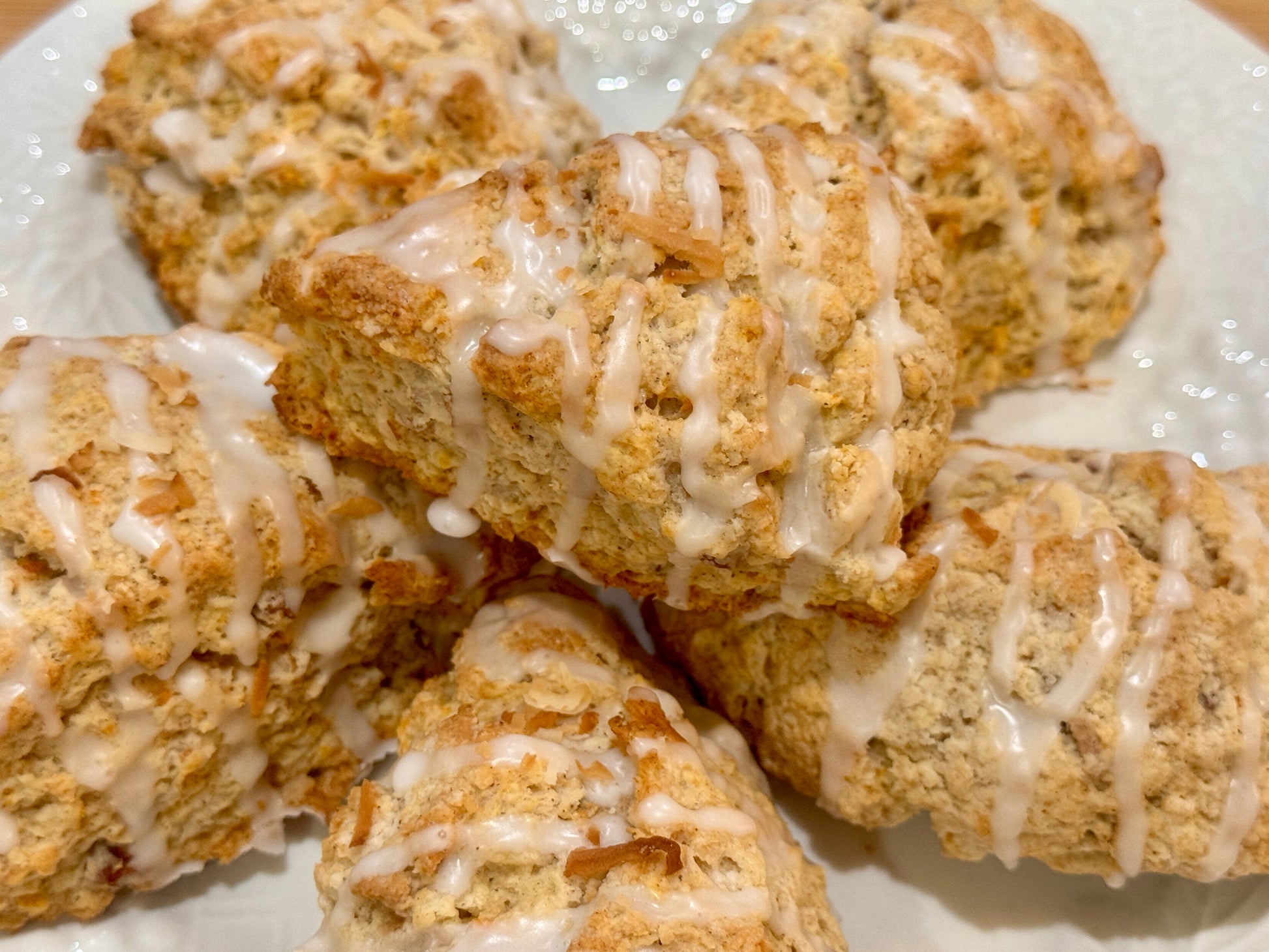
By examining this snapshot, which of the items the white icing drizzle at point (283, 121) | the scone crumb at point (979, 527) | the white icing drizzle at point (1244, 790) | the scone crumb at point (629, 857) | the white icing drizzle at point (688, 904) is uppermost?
the white icing drizzle at point (283, 121)

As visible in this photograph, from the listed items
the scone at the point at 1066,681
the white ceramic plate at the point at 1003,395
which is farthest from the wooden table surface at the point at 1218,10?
the scone at the point at 1066,681

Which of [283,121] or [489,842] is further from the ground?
[283,121]

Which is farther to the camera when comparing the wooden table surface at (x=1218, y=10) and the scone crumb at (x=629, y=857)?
the wooden table surface at (x=1218, y=10)

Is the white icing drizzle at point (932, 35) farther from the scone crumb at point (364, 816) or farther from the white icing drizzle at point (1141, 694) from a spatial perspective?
the scone crumb at point (364, 816)

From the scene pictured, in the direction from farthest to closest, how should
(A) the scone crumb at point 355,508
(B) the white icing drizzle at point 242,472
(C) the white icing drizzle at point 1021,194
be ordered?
1. (C) the white icing drizzle at point 1021,194
2. (A) the scone crumb at point 355,508
3. (B) the white icing drizzle at point 242,472

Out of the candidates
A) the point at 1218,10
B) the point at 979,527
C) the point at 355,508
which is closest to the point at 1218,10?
the point at 1218,10

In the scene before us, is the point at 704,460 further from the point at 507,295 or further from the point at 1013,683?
the point at 1013,683

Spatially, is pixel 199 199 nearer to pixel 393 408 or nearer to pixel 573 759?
pixel 393 408
